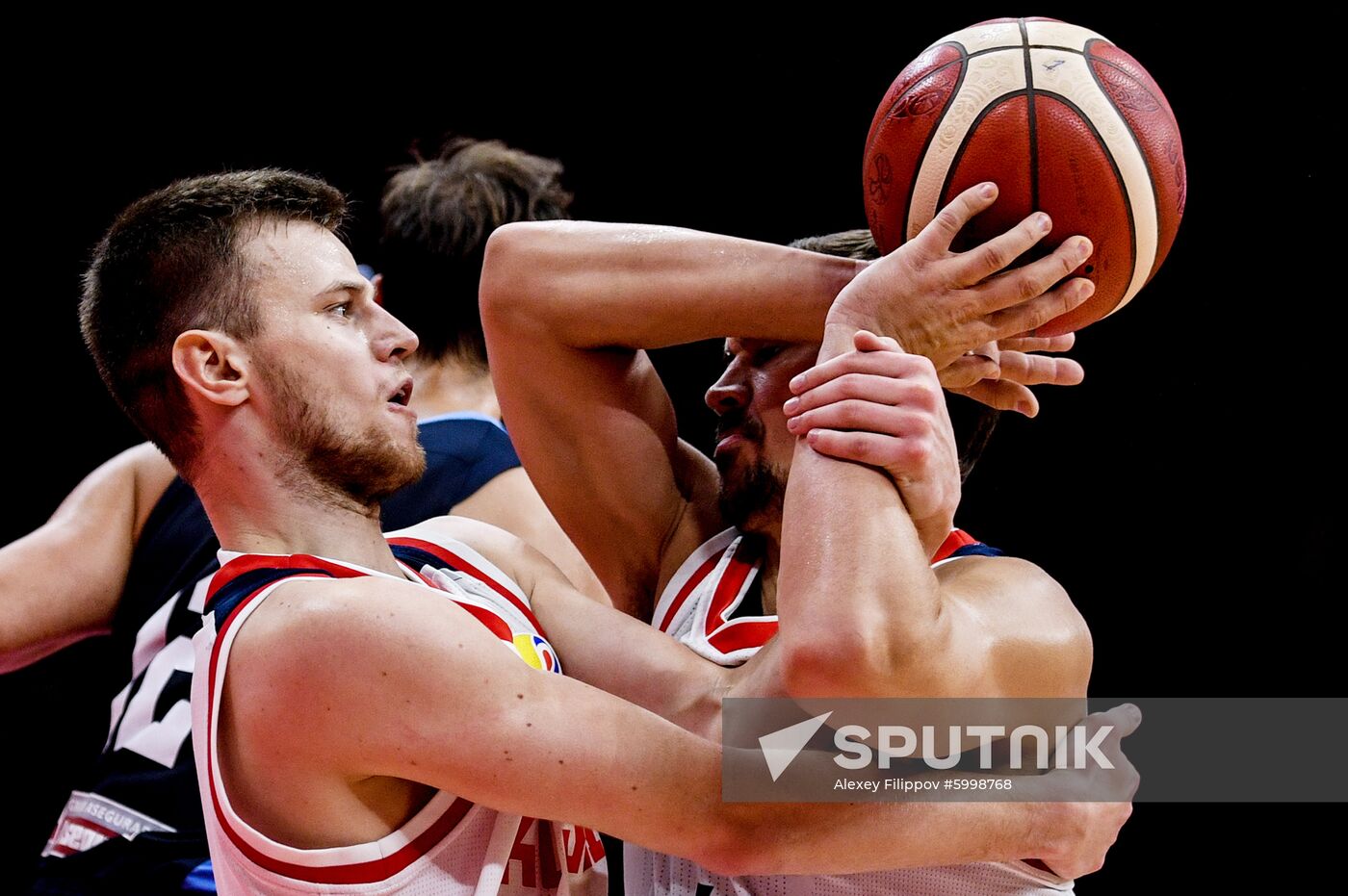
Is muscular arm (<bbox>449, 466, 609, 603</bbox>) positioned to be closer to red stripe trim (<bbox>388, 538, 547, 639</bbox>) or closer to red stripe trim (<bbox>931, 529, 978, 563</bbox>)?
red stripe trim (<bbox>388, 538, 547, 639</bbox>)

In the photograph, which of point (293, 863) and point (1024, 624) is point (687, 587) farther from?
point (293, 863)

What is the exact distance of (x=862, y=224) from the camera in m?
5.16

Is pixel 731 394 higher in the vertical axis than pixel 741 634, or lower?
higher

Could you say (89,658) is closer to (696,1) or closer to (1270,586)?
(696,1)

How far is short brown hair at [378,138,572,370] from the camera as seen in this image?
12.1 ft

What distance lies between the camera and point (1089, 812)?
7.09 feet

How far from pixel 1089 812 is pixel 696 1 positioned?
4254mm

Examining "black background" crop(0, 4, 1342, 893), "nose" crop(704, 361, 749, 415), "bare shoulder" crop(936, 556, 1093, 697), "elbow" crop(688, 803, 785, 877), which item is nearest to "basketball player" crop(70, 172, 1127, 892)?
"elbow" crop(688, 803, 785, 877)

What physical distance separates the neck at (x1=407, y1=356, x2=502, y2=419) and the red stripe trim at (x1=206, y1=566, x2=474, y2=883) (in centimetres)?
160

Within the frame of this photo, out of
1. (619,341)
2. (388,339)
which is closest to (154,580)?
(388,339)

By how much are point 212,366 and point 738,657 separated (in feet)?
3.38

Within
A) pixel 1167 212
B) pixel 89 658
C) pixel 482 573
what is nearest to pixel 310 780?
pixel 482 573

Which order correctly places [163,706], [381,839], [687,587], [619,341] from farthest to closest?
[163,706] → [687,587] → [619,341] → [381,839]

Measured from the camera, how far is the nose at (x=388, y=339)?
7.55 ft
